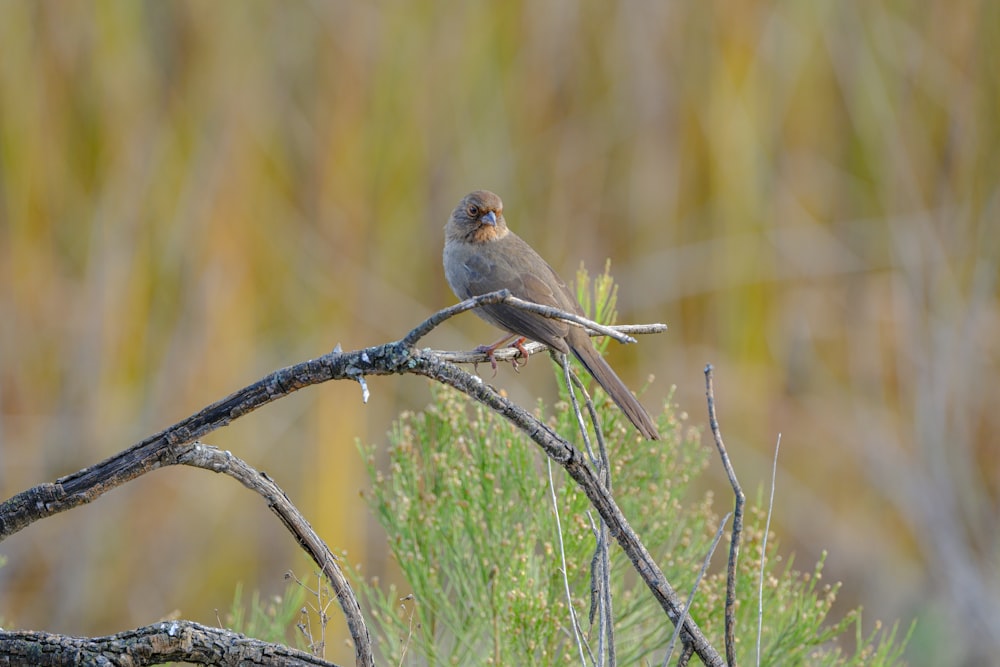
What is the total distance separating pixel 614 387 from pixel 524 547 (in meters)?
0.45

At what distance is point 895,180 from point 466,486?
4382mm

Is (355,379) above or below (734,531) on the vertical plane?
above

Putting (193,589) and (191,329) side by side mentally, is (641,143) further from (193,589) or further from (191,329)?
(193,589)

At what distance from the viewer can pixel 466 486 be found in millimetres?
2922

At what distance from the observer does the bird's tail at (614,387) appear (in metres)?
2.61

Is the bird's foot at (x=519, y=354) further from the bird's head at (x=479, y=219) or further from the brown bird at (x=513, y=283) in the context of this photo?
the bird's head at (x=479, y=219)

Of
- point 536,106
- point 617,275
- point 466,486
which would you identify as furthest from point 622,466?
point 536,106

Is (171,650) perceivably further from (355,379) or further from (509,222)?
(509,222)

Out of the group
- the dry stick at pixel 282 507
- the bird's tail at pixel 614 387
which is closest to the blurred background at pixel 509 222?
the bird's tail at pixel 614 387

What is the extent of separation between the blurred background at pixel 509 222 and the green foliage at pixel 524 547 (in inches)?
112

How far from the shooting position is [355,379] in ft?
6.02

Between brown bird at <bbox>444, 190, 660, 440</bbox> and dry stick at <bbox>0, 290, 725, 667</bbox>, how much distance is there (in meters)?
0.76

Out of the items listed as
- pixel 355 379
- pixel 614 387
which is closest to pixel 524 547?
pixel 614 387

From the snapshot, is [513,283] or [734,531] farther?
[513,283]
